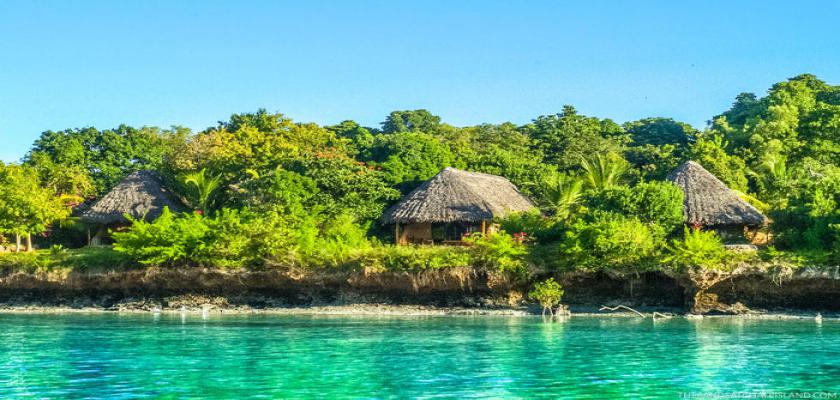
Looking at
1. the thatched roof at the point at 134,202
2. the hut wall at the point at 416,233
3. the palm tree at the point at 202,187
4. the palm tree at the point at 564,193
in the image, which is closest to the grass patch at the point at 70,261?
the thatched roof at the point at 134,202

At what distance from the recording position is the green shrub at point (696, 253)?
83.7 feet

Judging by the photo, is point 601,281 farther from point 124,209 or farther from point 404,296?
point 124,209

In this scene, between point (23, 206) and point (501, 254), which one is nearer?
point (501, 254)

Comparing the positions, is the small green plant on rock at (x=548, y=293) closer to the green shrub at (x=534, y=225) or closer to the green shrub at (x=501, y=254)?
the green shrub at (x=501, y=254)

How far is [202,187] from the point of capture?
34.4 metres

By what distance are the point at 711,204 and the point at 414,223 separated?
383 inches

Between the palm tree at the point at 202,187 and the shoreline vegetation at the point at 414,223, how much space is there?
73 millimetres

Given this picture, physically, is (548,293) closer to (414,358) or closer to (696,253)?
(696,253)

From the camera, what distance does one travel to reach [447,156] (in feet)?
124

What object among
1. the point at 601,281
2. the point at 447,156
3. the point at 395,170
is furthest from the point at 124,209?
the point at 601,281

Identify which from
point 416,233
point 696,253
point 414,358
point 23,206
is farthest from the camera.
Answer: point 416,233

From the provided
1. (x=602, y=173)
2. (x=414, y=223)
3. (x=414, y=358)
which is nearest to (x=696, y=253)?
(x=602, y=173)

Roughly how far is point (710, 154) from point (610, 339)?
60.7ft

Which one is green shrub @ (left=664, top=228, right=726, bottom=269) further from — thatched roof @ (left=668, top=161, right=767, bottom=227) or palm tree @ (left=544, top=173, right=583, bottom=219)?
palm tree @ (left=544, top=173, right=583, bottom=219)
